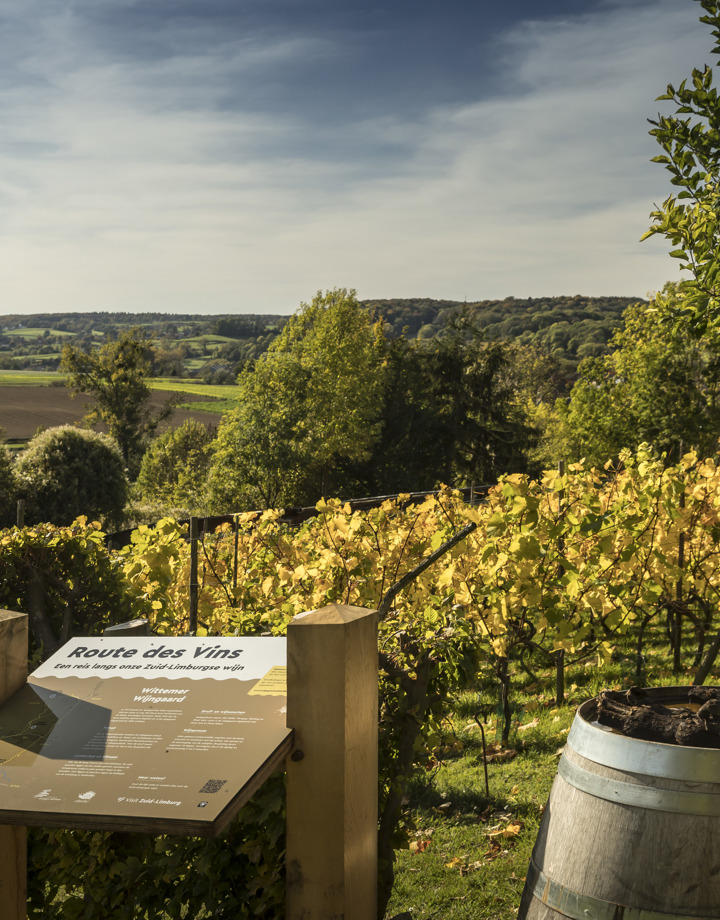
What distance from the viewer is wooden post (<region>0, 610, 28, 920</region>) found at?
223cm

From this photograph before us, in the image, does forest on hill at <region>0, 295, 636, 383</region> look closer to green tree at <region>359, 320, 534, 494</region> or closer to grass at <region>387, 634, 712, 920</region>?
green tree at <region>359, 320, 534, 494</region>

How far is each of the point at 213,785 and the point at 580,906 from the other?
0.97 meters

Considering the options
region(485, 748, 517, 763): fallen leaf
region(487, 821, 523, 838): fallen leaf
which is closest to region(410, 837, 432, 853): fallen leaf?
region(487, 821, 523, 838): fallen leaf

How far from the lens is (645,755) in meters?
1.98

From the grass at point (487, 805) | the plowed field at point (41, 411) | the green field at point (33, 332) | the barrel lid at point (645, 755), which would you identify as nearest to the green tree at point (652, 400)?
the grass at point (487, 805)

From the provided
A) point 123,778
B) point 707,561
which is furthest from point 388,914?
point 707,561

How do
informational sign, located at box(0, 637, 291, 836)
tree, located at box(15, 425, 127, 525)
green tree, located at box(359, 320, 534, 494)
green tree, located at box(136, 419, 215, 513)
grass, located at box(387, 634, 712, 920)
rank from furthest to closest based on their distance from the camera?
green tree, located at box(136, 419, 215, 513)
green tree, located at box(359, 320, 534, 494)
tree, located at box(15, 425, 127, 525)
grass, located at box(387, 634, 712, 920)
informational sign, located at box(0, 637, 291, 836)

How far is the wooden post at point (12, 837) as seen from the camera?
2234mm

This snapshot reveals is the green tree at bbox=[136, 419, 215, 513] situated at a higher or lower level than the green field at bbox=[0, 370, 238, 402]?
lower

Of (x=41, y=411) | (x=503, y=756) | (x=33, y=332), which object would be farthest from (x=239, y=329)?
(x=503, y=756)

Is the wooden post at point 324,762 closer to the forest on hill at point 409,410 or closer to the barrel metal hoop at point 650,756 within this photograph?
the barrel metal hoop at point 650,756

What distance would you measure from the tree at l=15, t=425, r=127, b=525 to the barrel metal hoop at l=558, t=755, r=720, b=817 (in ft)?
75.3

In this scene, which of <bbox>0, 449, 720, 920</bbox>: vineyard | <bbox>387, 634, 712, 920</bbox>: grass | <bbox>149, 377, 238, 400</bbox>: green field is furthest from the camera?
<bbox>149, 377, 238, 400</bbox>: green field

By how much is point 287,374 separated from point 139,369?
41.5 feet
